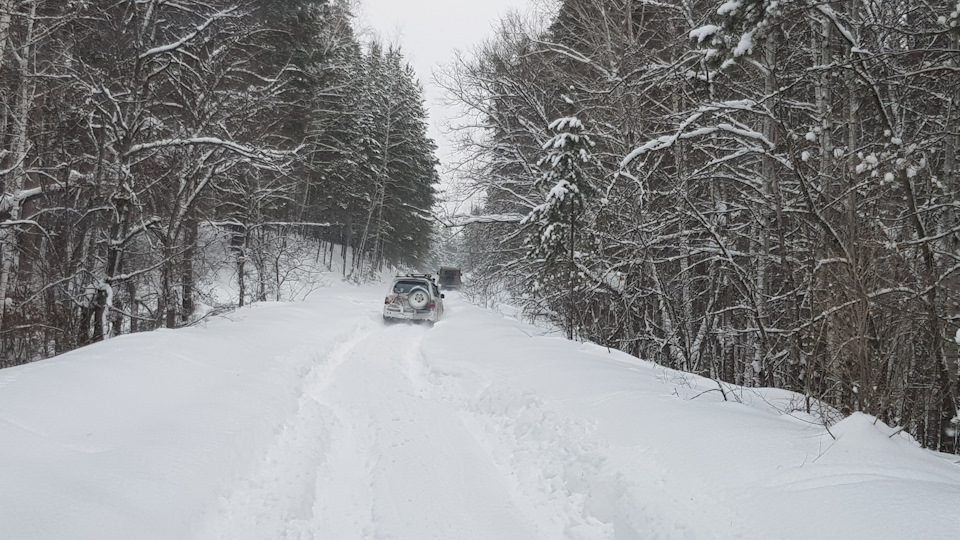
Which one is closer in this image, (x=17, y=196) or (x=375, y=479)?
(x=375, y=479)

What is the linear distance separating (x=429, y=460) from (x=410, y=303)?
36.0ft

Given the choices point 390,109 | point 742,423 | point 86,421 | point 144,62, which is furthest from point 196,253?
point 390,109

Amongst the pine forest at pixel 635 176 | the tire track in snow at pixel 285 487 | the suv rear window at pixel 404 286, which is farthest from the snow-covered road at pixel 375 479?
the suv rear window at pixel 404 286

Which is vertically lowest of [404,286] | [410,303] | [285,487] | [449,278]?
[285,487]

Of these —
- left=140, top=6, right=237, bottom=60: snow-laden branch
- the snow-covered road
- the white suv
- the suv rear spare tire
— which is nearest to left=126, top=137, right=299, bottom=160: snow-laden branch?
left=140, top=6, right=237, bottom=60: snow-laden branch

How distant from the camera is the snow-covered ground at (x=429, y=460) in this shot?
2877 millimetres

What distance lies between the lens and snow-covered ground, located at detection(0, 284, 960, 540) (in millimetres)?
2877

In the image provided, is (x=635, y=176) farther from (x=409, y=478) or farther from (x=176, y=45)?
(x=176, y=45)

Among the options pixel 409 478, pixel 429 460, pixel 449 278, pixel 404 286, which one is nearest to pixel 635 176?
pixel 429 460

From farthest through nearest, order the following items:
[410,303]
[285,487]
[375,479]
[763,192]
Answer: [410,303], [763,192], [375,479], [285,487]

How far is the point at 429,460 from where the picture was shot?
4.85m

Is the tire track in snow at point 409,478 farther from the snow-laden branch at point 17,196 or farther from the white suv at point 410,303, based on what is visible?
the white suv at point 410,303

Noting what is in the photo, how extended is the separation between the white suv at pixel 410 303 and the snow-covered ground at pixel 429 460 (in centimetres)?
832

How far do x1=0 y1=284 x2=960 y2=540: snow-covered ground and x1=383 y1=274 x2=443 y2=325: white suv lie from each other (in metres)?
8.32
